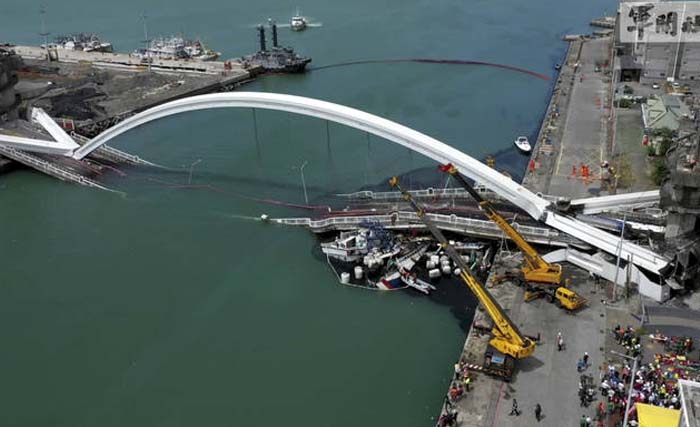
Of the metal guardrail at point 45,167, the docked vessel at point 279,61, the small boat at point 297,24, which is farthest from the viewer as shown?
the small boat at point 297,24

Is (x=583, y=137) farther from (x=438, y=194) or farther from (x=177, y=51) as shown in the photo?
(x=177, y=51)

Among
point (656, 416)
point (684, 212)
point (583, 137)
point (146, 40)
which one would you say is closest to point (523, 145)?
point (583, 137)

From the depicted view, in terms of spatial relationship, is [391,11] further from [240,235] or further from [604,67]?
[240,235]

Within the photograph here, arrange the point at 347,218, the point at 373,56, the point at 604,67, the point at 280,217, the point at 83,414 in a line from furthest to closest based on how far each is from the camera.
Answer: the point at 373,56 → the point at 604,67 → the point at 280,217 → the point at 347,218 → the point at 83,414

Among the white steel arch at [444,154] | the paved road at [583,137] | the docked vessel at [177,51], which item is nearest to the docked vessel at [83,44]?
the docked vessel at [177,51]

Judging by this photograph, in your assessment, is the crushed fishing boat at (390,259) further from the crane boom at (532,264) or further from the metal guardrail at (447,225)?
the crane boom at (532,264)

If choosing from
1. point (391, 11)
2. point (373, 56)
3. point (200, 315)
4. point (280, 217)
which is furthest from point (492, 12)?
point (200, 315)
